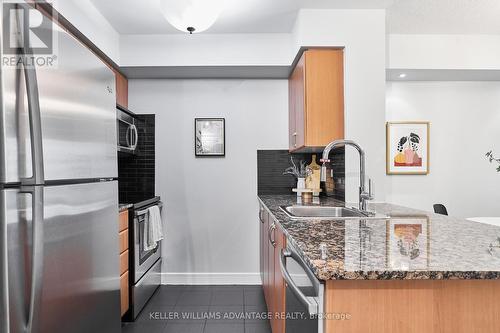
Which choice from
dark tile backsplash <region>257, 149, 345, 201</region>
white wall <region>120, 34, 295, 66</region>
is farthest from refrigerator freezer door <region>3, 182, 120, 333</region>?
dark tile backsplash <region>257, 149, 345, 201</region>

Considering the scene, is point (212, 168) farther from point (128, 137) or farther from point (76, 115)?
point (76, 115)

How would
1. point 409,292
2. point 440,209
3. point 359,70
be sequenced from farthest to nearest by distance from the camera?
1. point 440,209
2. point 359,70
3. point 409,292

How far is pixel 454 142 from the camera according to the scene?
3465 millimetres

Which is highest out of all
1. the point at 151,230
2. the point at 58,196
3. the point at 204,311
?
the point at 58,196

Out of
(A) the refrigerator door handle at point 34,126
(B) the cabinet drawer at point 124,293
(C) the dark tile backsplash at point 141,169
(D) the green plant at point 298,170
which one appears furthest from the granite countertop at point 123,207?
(D) the green plant at point 298,170

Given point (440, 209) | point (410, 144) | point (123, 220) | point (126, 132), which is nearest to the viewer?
point (123, 220)

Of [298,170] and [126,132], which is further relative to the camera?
[298,170]

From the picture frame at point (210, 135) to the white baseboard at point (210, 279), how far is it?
129cm

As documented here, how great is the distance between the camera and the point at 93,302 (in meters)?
1.46

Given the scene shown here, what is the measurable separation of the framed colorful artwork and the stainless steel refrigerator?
9.66ft

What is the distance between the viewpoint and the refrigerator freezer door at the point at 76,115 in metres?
1.12

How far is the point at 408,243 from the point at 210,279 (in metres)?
2.59

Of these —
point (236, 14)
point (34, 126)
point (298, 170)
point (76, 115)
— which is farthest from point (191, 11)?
point (298, 170)

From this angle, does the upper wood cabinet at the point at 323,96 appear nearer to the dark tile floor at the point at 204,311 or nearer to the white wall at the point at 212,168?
the white wall at the point at 212,168
